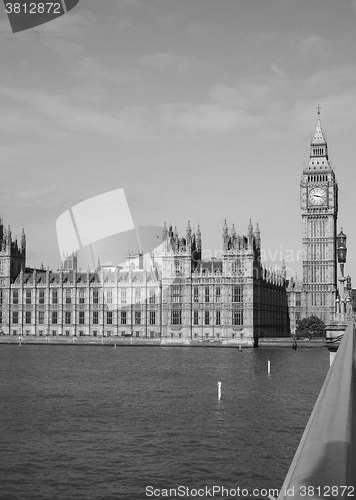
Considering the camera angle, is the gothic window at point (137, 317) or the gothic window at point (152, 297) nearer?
the gothic window at point (152, 297)

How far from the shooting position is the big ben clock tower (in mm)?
160875

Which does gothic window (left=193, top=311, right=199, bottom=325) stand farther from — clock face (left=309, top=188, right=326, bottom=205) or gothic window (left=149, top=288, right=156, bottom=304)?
clock face (left=309, top=188, right=326, bottom=205)

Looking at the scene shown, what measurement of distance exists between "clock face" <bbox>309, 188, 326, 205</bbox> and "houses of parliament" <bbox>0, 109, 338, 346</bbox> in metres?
0.26

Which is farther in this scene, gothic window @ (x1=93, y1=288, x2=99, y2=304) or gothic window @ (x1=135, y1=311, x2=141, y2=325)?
gothic window @ (x1=93, y1=288, x2=99, y2=304)

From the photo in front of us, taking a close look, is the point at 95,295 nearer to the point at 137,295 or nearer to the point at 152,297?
the point at 137,295

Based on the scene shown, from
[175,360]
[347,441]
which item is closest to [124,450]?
[347,441]

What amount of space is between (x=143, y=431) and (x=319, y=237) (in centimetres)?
13539

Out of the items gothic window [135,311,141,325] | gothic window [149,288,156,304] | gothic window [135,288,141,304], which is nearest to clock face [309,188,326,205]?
gothic window [149,288,156,304]

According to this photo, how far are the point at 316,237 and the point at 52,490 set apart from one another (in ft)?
482

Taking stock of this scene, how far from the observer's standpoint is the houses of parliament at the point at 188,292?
426 ft

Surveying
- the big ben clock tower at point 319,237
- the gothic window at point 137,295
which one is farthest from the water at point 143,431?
the big ben clock tower at point 319,237

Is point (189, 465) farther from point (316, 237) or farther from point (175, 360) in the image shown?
point (316, 237)

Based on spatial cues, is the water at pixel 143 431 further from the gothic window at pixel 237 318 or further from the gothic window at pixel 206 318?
the gothic window at pixel 206 318

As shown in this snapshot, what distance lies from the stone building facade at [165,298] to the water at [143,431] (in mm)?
61261
